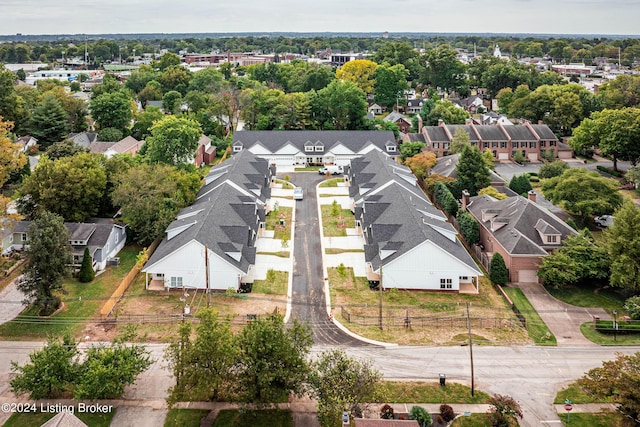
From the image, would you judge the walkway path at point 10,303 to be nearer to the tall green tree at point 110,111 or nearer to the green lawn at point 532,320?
the green lawn at point 532,320

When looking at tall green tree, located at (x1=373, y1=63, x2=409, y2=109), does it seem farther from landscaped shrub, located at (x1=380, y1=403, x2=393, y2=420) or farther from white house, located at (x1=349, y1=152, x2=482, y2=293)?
landscaped shrub, located at (x1=380, y1=403, x2=393, y2=420)

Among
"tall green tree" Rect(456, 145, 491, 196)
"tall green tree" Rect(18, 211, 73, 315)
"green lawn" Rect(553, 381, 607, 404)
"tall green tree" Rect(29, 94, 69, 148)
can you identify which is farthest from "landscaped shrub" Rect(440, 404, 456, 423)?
"tall green tree" Rect(29, 94, 69, 148)

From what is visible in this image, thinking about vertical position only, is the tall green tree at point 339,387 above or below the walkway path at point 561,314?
above

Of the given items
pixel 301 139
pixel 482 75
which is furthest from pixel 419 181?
pixel 482 75

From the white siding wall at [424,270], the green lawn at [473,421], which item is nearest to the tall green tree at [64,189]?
the white siding wall at [424,270]

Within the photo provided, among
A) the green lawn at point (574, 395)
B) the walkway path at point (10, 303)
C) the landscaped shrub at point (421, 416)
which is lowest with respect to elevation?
the walkway path at point (10, 303)

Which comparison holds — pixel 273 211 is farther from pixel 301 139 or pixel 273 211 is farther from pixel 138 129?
pixel 138 129
